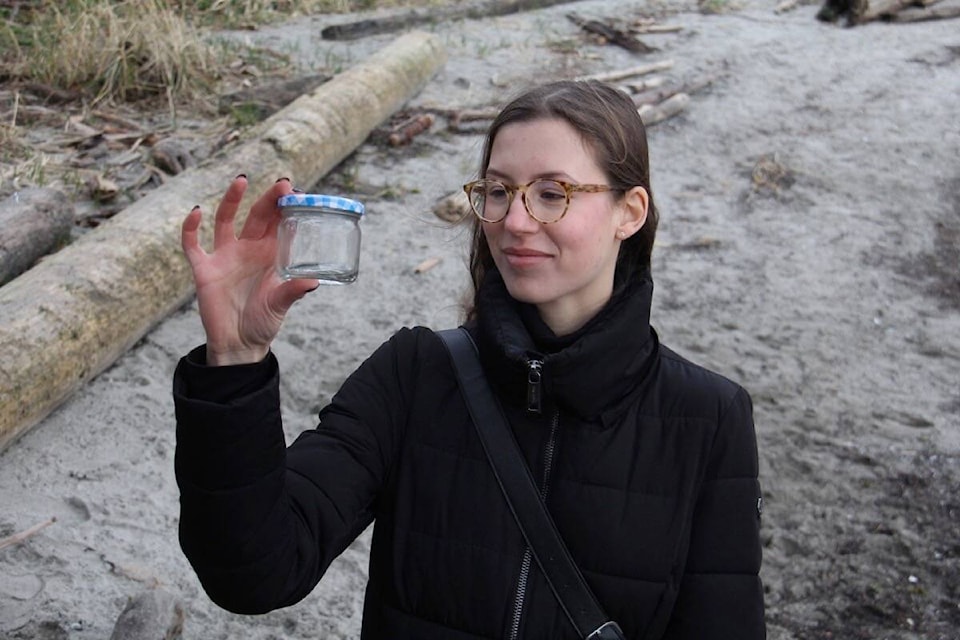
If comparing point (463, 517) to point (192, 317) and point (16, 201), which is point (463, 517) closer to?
point (192, 317)

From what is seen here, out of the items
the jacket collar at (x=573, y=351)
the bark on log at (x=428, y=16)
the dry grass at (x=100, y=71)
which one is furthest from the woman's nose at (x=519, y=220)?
the bark on log at (x=428, y=16)

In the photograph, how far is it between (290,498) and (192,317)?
380 centimetres

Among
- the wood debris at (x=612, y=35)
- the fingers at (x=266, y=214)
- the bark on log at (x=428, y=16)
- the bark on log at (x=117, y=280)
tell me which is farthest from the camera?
the wood debris at (x=612, y=35)

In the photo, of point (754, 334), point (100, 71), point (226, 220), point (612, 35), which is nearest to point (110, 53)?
point (100, 71)

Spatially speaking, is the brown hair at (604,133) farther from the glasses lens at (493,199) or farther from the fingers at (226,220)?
the fingers at (226,220)

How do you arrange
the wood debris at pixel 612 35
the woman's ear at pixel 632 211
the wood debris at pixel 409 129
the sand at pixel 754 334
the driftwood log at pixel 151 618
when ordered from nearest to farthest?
the woman's ear at pixel 632 211 → the driftwood log at pixel 151 618 → the sand at pixel 754 334 → the wood debris at pixel 409 129 → the wood debris at pixel 612 35

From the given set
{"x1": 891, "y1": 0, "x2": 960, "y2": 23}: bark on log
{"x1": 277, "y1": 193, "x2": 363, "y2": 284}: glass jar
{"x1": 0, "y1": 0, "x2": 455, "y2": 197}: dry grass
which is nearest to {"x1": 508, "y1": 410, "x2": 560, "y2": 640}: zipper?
{"x1": 277, "y1": 193, "x2": 363, "y2": 284}: glass jar

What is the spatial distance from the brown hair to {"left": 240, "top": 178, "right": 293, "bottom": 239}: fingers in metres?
0.49

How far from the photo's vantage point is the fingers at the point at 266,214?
1746 mm

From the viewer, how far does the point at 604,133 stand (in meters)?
2.03

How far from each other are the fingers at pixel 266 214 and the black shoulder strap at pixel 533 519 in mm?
450

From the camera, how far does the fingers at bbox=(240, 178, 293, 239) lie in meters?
1.75

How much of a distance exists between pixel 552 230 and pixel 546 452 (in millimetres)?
383

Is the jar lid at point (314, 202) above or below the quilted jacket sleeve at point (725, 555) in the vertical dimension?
above
